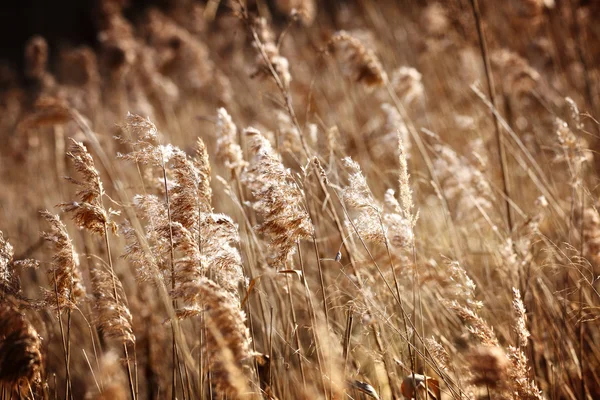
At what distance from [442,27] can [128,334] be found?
3381mm

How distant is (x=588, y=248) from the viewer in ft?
5.04

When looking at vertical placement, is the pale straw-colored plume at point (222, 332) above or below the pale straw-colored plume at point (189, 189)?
below

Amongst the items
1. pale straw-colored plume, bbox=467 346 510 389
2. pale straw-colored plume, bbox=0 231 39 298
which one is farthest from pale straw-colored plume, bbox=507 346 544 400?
pale straw-colored plume, bbox=0 231 39 298

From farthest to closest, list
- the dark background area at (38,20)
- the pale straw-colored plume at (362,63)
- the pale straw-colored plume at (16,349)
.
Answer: the dark background area at (38,20) → the pale straw-colored plume at (362,63) → the pale straw-colored plume at (16,349)

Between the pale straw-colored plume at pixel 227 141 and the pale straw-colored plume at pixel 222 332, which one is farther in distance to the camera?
the pale straw-colored plume at pixel 227 141

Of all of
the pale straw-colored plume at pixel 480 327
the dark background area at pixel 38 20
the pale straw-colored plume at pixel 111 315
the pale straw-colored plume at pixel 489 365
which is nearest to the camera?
the pale straw-colored plume at pixel 489 365

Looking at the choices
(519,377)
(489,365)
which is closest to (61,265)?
(489,365)

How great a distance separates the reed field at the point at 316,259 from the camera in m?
1.26

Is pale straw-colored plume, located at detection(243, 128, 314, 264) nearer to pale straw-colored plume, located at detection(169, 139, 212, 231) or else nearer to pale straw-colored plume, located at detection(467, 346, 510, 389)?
pale straw-colored plume, located at detection(169, 139, 212, 231)

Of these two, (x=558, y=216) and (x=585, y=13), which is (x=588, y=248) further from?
(x=585, y=13)

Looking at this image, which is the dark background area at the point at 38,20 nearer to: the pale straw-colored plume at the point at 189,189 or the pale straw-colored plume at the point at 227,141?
the pale straw-colored plume at the point at 227,141

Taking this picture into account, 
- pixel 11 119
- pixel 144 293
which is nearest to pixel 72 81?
pixel 11 119

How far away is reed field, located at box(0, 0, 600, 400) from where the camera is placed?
49.6 inches

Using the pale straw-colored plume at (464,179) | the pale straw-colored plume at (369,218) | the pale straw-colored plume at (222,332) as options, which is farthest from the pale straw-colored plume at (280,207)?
the pale straw-colored plume at (464,179)
